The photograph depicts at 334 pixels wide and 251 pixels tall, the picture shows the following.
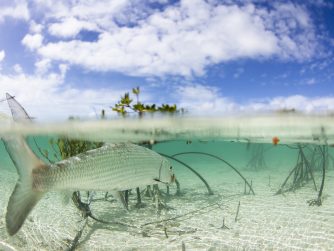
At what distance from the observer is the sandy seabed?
6.55 meters

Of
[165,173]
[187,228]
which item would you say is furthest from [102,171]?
[187,228]

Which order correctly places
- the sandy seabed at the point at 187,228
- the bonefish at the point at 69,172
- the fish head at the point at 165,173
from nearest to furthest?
1. the bonefish at the point at 69,172
2. the fish head at the point at 165,173
3. the sandy seabed at the point at 187,228

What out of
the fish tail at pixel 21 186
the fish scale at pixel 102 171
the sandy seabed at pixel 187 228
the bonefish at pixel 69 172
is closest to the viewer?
the fish tail at pixel 21 186

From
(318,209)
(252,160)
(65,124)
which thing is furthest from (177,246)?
(252,160)

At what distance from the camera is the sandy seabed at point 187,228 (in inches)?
258

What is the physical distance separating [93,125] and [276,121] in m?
6.14

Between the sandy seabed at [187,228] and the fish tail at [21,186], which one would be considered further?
the sandy seabed at [187,228]

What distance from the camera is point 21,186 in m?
3.62

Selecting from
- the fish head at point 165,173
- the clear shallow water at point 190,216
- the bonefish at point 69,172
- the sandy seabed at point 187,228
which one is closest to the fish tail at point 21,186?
the bonefish at point 69,172

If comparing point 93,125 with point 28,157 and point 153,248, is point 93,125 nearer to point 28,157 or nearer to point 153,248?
point 153,248

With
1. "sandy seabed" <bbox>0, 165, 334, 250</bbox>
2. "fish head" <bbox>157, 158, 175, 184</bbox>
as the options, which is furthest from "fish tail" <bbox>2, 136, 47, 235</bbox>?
"sandy seabed" <bbox>0, 165, 334, 250</bbox>

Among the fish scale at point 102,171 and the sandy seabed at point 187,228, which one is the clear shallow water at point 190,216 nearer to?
the sandy seabed at point 187,228

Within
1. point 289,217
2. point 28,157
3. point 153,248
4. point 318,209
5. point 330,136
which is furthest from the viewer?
point 330,136

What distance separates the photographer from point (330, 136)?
46.9 feet
